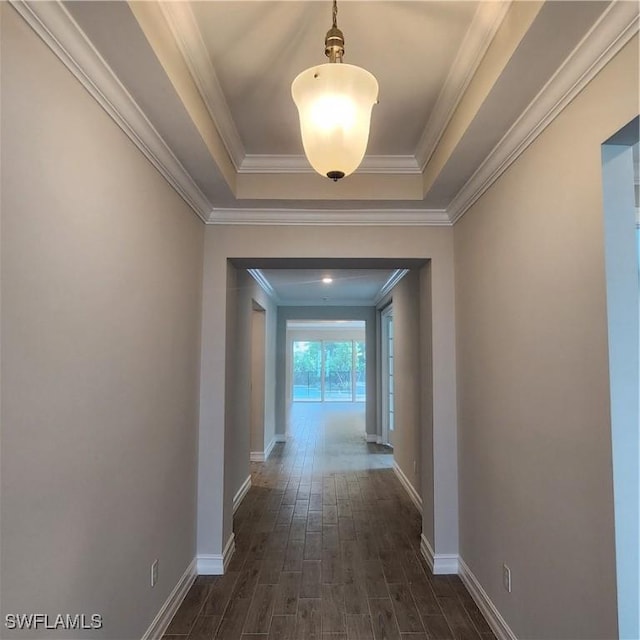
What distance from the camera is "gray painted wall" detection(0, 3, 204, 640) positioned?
44.2 inches

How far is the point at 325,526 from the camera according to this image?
3.67 metres

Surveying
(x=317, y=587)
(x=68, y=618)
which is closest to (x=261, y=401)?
(x=317, y=587)

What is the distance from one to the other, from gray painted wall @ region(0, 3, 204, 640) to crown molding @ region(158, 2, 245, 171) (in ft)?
1.35

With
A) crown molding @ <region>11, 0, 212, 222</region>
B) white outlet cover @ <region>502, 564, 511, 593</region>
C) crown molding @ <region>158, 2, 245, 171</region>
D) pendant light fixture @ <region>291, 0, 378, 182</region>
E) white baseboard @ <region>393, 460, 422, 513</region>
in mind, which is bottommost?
white baseboard @ <region>393, 460, 422, 513</region>

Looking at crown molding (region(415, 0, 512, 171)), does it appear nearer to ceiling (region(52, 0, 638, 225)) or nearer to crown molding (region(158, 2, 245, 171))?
ceiling (region(52, 0, 638, 225))

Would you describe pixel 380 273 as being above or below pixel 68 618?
above

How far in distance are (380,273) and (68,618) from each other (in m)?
4.48

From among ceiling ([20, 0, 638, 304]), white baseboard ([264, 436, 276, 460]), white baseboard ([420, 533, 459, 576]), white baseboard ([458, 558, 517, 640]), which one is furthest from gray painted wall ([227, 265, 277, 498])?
white baseboard ([458, 558, 517, 640])

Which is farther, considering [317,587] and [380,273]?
[380,273]

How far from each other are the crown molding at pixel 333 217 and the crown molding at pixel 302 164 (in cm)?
28

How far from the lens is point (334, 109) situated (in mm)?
1264

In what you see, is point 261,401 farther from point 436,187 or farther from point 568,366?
point 568,366

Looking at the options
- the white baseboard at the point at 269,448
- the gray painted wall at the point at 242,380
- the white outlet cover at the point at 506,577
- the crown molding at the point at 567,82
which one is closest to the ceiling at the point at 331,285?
the gray painted wall at the point at 242,380

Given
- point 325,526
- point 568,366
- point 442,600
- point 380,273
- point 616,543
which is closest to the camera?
point 616,543
